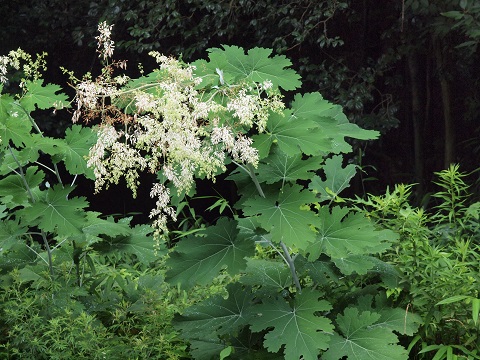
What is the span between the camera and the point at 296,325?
8.65 ft

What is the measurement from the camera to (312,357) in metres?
2.52

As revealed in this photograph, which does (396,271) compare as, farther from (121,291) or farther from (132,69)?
(132,69)

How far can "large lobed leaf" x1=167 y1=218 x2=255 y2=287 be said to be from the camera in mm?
2602

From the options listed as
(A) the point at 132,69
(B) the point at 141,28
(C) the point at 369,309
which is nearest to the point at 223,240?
(C) the point at 369,309

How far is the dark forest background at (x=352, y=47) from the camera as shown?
642 cm

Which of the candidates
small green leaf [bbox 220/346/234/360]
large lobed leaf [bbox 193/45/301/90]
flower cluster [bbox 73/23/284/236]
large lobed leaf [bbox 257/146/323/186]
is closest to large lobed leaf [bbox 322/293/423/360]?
small green leaf [bbox 220/346/234/360]

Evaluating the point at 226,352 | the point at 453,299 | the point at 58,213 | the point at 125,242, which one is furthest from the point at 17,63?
the point at 453,299

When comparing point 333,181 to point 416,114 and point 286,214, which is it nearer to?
point 286,214

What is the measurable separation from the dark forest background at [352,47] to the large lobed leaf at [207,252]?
338 cm

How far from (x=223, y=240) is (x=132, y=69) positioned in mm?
5129

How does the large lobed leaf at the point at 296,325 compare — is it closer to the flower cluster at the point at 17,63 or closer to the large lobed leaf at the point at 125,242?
the large lobed leaf at the point at 125,242

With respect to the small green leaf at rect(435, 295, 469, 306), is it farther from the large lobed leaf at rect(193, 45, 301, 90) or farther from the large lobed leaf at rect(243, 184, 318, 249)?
the large lobed leaf at rect(193, 45, 301, 90)

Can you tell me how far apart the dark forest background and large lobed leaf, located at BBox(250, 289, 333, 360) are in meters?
3.28

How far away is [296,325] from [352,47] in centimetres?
481
